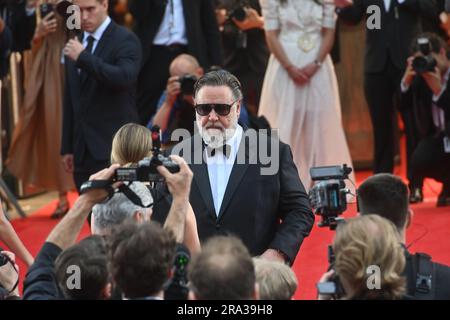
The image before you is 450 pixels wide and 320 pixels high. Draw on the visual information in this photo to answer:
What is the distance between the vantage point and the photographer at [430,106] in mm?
8062

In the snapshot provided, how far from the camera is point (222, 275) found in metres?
3.42

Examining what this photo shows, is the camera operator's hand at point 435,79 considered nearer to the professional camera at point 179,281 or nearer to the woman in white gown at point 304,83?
the woman in white gown at point 304,83

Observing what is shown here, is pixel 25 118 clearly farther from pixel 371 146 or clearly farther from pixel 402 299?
pixel 402 299

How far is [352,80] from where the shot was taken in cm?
1067

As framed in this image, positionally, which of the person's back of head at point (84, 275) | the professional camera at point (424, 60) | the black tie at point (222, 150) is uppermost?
the professional camera at point (424, 60)

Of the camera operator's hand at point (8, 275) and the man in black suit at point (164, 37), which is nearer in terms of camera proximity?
the camera operator's hand at point (8, 275)

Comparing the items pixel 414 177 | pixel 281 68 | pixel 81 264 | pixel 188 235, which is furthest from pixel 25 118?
pixel 81 264

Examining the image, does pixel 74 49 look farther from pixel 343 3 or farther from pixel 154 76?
pixel 343 3

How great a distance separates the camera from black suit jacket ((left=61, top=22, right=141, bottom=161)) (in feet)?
23.1

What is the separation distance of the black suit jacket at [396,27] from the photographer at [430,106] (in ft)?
1.05

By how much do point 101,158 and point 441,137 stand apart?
2630mm

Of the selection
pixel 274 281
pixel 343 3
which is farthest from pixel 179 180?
pixel 343 3

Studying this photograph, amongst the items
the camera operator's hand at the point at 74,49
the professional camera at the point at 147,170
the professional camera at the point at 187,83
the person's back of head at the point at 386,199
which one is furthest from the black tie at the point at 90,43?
the person's back of head at the point at 386,199

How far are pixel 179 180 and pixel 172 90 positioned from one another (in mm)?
3639
